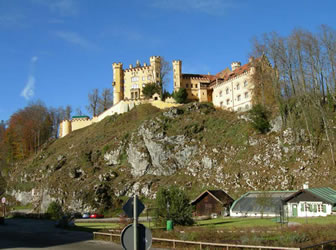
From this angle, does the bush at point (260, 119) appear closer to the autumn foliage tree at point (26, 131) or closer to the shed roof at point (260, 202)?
the shed roof at point (260, 202)

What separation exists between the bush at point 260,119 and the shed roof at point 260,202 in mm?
13790

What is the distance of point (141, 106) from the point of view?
84438 mm

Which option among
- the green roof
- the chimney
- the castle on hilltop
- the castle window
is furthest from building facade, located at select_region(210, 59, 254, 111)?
the green roof

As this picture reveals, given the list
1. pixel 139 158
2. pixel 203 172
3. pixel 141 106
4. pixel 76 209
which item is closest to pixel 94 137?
pixel 141 106

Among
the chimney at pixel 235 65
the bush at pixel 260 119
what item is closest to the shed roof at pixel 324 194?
the bush at pixel 260 119

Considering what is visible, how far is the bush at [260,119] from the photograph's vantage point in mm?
60719

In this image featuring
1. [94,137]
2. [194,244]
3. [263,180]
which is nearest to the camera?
[194,244]

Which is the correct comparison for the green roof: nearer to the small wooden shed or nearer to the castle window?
the small wooden shed

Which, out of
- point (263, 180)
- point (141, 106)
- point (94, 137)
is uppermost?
point (141, 106)

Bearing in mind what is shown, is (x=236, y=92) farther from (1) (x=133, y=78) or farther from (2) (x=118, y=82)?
(2) (x=118, y=82)

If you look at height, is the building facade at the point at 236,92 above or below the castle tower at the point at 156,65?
below

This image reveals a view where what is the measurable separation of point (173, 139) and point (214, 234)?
41.5 m

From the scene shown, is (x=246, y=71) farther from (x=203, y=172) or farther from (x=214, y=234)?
(x=214, y=234)

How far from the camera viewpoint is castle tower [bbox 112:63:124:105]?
307 feet
